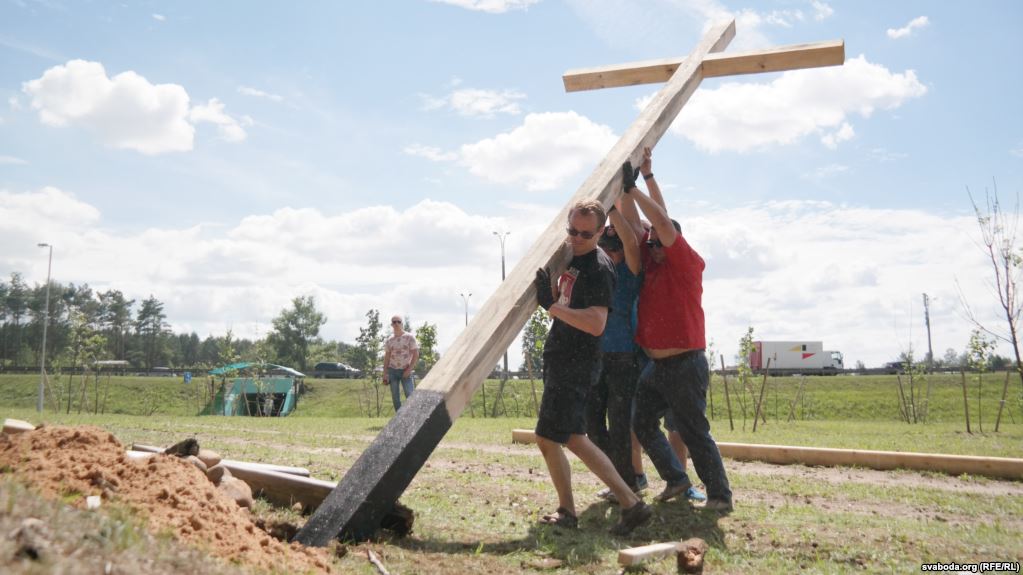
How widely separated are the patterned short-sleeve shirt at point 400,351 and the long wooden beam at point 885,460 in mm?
6845

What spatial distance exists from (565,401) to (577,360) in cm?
26

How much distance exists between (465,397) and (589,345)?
0.83 metres

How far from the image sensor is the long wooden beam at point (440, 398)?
3885 mm

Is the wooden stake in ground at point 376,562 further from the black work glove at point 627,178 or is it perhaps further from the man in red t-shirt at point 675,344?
the black work glove at point 627,178

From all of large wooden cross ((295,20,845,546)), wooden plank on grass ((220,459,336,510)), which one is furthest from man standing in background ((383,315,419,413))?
wooden plank on grass ((220,459,336,510))

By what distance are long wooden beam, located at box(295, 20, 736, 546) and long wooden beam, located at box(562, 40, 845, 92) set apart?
215 cm

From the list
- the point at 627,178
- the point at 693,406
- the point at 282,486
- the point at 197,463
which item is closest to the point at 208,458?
the point at 197,463

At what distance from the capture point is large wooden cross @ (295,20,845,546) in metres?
3.89

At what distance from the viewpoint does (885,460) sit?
25.9ft

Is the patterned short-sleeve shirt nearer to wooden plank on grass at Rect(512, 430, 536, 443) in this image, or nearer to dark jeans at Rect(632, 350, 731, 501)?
wooden plank on grass at Rect(512, 430, 536, 443)

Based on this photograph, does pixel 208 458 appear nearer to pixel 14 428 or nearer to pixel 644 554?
pixel 14 428

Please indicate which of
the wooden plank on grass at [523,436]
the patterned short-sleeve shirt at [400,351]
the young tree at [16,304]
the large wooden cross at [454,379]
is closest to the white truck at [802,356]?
the patterned short-sleeve shirt at [400,351]

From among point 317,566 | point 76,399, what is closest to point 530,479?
point 317,566

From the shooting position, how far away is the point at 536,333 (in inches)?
843
